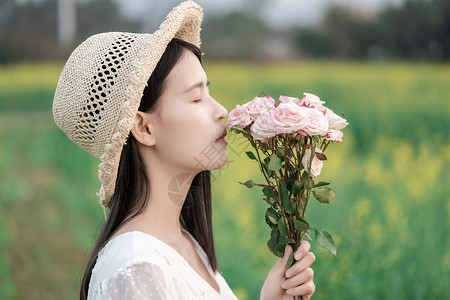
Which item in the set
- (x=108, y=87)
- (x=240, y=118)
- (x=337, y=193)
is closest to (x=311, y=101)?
(x=240, y=118)

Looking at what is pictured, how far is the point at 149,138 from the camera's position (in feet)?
4.91

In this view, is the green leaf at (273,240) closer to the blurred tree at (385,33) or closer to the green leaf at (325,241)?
the green leaf at (325,241)

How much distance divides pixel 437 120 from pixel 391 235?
1489 mm

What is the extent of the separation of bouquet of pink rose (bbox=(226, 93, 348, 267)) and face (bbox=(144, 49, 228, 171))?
0.28 feet

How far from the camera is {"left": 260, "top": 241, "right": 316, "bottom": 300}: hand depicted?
1.37m

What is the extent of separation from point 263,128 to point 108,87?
44 cm

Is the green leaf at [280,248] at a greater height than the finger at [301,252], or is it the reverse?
the finger at [301,252]

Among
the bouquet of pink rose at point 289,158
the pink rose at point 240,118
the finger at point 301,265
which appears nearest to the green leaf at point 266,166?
the bouquet of pink rose at point 289,158

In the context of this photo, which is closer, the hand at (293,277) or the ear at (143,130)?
the hand at (293,277)

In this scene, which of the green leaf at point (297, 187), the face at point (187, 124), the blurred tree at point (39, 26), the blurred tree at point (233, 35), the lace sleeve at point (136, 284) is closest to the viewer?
the lace sleeve at point (136, 284)

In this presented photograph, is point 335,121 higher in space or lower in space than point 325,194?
higher

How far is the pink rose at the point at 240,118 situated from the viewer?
1.38 metres

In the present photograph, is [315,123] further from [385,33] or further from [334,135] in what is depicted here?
[385,33]

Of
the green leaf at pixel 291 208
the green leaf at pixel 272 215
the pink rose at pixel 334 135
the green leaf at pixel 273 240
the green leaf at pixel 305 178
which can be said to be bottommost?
the green leaf at pixel 273 240
